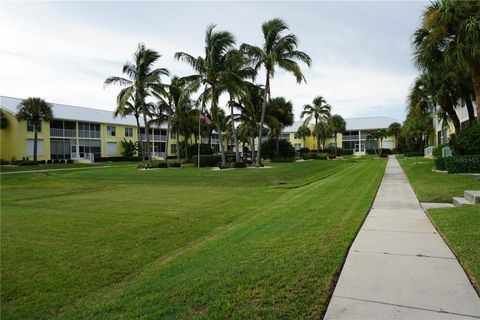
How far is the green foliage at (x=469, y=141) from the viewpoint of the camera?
1525cm

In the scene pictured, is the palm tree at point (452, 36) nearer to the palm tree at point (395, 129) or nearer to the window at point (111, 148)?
the window at point (111, 148)

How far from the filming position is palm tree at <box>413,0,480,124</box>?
46.3 ft

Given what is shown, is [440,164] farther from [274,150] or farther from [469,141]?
[274,150]

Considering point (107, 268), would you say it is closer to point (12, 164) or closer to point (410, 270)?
point (410, 270)

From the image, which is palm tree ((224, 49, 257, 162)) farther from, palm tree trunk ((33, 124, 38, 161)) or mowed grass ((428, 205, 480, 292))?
palm tree trunk ((33, 124, 38, 161))

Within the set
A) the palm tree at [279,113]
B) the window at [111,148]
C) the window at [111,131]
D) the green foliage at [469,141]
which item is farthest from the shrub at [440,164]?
the window at [111,131]

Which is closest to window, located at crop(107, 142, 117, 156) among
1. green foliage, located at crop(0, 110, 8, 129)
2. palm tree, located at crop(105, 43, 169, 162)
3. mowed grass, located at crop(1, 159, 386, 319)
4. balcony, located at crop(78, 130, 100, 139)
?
balcony, located at crop(78, 130, 100, 139)

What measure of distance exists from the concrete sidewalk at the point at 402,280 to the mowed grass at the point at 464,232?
11cm

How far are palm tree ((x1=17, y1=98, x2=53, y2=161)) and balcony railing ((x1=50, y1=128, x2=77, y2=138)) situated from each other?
444cm

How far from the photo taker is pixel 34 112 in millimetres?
38375

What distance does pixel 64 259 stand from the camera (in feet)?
19.3

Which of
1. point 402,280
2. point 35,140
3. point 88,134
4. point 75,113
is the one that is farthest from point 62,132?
point 402,280

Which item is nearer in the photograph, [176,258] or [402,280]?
[402,280]

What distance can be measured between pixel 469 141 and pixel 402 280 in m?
14.9
